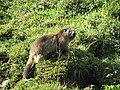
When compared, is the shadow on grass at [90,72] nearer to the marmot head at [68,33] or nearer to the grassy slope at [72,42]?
the grassy slope at [72,42]

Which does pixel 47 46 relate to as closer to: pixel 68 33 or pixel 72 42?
pixel 68 33

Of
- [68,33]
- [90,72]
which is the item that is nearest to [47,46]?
[68,33]

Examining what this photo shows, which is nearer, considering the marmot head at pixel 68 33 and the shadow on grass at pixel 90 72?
the shadow on grass at pixel 90 72

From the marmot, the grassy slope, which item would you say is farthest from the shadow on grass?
the marmot

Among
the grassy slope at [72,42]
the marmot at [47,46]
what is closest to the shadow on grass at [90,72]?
the grassy slope at [72,42]

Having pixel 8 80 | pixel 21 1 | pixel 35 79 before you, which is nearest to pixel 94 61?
pixel 35 79

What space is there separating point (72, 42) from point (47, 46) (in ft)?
3.19

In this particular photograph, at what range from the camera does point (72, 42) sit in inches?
275

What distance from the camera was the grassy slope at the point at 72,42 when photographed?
5.78 m

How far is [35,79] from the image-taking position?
18.6ft

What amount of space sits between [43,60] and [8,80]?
705 mm

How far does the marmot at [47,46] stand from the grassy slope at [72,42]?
0.61ft

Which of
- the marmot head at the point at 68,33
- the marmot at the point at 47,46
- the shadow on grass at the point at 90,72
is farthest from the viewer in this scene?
the marmot head at the point at 68,33

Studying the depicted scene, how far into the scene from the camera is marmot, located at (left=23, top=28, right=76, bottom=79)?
6.01 m
